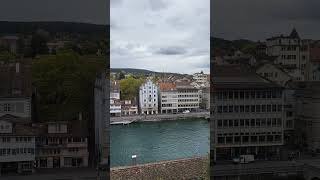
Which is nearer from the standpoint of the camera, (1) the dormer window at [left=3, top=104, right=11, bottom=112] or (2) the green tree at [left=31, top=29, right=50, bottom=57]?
(1) the dormer window at [left=3, top=104, right=11, bottom=112]

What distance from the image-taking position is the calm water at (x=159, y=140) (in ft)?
61.9

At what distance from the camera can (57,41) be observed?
8500 millimetres

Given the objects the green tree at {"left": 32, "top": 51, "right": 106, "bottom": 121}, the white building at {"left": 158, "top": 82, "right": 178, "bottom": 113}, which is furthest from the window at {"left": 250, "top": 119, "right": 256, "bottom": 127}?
the white building at {"left": 158, "top": 82, "right": 178, "bottom": 113}

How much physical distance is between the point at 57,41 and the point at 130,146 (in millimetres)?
10912

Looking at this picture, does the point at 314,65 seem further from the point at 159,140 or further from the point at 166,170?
the point at 159,140

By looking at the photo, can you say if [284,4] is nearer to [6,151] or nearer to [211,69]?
[211,69]

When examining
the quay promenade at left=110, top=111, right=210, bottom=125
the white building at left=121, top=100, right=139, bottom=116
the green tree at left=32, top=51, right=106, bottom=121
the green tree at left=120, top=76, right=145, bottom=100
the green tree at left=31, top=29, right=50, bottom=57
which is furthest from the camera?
the quay promenade at left=110, top=111, right=210, bottom=125

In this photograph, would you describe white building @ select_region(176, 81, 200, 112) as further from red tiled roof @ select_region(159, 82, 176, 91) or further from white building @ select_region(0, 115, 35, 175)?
white building @ select_region(0, 115, 35, 175)

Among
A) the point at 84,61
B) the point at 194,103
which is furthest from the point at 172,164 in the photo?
the point at 84,61

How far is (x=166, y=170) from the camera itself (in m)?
18.0

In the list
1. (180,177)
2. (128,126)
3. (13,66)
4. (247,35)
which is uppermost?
(247,35)

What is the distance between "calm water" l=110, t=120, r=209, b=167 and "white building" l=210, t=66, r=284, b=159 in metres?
8.50

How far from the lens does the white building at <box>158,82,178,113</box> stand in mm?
20078

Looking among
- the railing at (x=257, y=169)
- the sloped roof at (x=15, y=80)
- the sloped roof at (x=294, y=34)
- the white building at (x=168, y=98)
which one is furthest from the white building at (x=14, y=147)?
the white building at (x=168, y=98)
